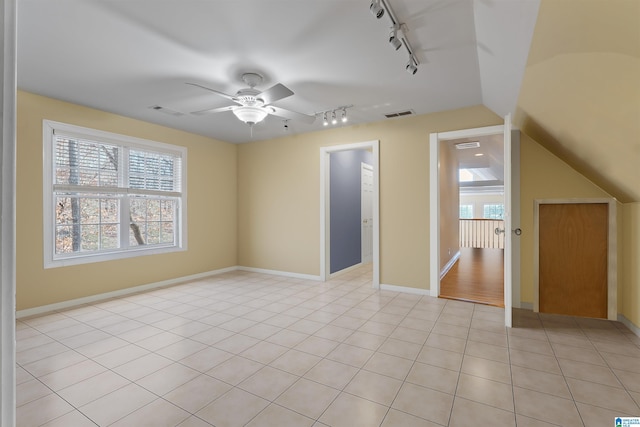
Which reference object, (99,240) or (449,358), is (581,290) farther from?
(99,240)

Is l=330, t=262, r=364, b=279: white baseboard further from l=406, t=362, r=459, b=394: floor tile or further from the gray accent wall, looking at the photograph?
l=406, t=362, r=459, b=394: floor tile

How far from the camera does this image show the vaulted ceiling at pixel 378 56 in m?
1.66

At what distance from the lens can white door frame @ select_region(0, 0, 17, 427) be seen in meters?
0.52

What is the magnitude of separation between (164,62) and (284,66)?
110 cm

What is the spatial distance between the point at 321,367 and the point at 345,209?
3.80 meters

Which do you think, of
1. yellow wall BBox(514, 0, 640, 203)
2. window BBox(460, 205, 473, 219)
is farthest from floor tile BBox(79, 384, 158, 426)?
window BBox(460, 205, 473, 219)

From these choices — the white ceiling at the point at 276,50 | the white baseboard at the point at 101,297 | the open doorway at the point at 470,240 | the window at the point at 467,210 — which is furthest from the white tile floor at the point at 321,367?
the window at the point at 467,210

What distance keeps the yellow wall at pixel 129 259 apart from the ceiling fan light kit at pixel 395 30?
13.0 feet

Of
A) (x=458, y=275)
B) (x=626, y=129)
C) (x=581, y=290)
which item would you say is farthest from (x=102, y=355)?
(x=458, y=275)

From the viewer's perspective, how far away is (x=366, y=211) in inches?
267

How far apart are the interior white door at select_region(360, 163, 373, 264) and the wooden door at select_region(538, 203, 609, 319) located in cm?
345

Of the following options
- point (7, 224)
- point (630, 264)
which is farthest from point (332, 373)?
point (630, 264)

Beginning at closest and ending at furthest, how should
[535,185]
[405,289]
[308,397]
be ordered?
1. [308,397]
2. [535,185]
3. [405,289]

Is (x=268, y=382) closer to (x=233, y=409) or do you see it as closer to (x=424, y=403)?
(x=233, y=409)
